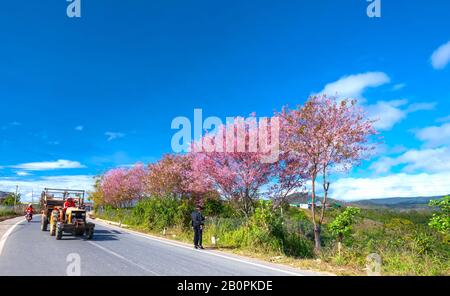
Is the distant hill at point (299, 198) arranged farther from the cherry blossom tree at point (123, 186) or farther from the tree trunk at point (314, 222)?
the cherry blossom tree at point (123, 186)

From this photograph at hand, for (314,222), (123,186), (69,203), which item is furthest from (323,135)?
(123,186)

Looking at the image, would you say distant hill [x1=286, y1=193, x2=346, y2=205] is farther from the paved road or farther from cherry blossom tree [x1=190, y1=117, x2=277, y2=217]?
the paved road

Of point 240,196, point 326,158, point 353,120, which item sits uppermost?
point 353,120

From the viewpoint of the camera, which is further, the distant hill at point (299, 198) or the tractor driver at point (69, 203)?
the distant hill at point (299, 198)

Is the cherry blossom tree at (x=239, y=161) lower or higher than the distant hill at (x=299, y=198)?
higher

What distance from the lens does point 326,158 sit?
683 inches

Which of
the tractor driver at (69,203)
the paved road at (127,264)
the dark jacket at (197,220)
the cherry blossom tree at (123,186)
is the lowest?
the paved road at (127,264)

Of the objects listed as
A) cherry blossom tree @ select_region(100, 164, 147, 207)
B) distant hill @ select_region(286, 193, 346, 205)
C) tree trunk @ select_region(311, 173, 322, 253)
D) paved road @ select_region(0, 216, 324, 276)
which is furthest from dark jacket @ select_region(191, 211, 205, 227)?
cherry blossom tree @ select_region(100, 164, 147, 207)

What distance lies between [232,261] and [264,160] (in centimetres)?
979

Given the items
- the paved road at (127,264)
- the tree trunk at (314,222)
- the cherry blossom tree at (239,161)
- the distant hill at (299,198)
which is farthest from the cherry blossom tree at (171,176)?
the paved road at (127,264)

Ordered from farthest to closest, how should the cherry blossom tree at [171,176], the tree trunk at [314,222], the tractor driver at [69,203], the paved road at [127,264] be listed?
the cherry blossom tree at [171,176]
the tractor driver at [69,203]
the tree trunk at [314,222]
the paved road at [127,264]

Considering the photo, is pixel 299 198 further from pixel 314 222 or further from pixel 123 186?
pixel 123 186
